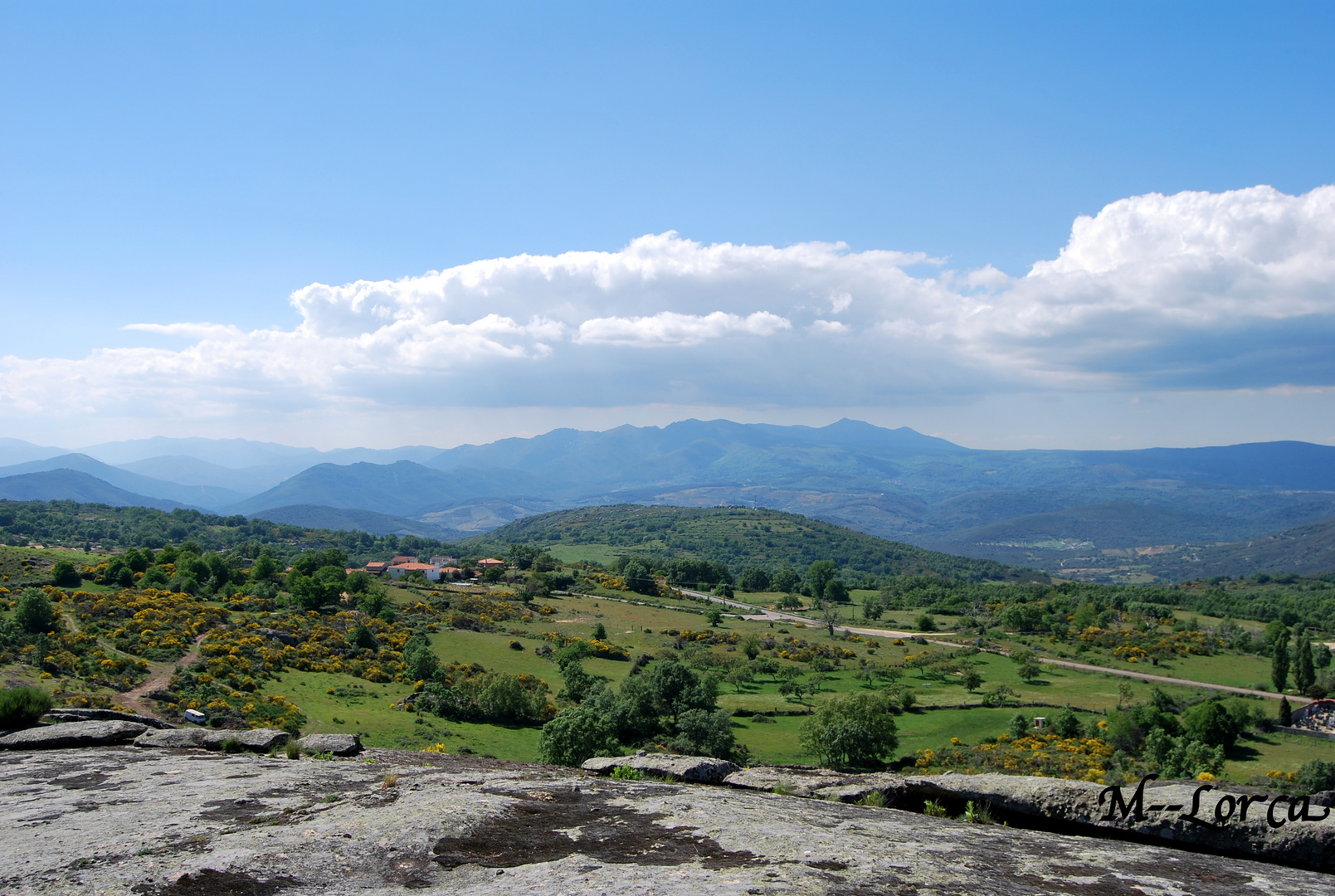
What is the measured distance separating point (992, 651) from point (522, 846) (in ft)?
300

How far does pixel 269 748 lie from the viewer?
1163 cm

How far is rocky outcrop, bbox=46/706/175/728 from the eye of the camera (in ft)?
42.4

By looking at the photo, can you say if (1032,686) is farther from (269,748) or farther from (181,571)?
(181,571)

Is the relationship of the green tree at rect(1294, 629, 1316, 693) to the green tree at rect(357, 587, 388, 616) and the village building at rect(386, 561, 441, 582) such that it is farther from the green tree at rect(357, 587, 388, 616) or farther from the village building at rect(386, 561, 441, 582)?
the village building at rect(386, 561, 441, 582)

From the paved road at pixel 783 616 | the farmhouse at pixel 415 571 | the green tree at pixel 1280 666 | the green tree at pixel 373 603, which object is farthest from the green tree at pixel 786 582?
the green tree at pixel 373 603

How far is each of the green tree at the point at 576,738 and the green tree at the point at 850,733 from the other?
1673 cm

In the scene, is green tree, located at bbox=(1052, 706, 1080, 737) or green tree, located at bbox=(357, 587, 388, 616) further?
green tree, located at bbox=(357, 587, 388, 616)

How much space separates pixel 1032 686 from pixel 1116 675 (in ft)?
49.1

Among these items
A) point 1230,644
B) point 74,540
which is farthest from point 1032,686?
point 74,540

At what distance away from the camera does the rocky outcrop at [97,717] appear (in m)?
12.9

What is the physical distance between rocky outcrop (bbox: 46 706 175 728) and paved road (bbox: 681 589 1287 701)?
281 feet

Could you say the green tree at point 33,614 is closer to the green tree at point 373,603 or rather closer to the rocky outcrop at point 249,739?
the green tree at point 373,603

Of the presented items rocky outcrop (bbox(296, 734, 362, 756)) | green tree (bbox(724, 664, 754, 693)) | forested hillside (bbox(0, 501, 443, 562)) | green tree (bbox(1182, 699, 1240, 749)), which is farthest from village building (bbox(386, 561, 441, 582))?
rocky outcrop (bbox(296, 734, 362, 756))

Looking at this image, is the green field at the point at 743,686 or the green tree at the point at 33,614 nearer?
the green field at the point at 743,686
